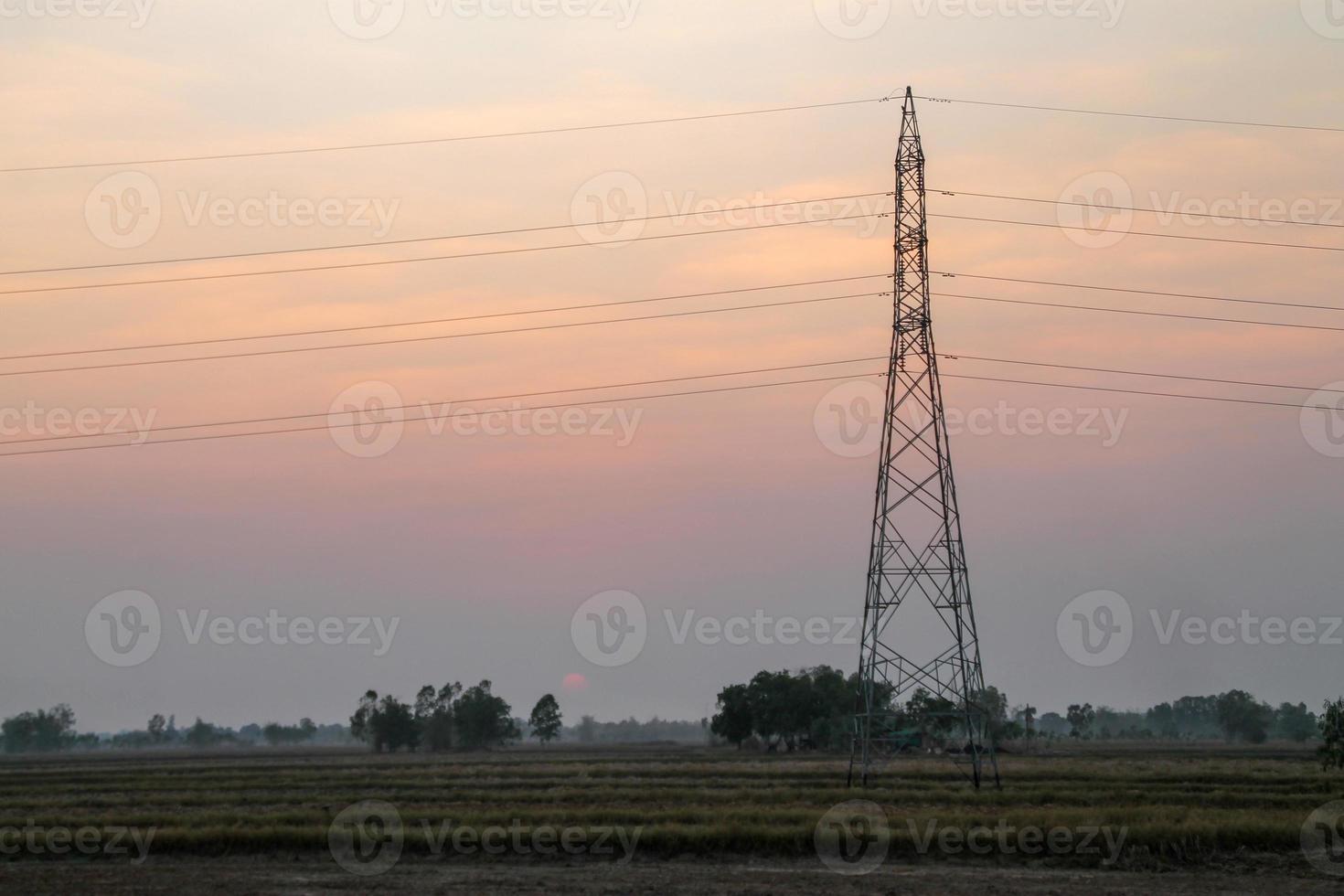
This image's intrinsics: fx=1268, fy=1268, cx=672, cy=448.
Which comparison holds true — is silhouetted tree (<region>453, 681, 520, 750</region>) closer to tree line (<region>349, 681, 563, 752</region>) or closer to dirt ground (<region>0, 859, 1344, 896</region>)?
tree line (<region>349, 681, 563, 752</region>)

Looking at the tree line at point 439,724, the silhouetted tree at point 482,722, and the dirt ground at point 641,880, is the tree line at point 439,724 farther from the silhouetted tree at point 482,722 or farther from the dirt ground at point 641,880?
the dirt ground at point 641,880

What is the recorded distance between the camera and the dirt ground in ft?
94.6

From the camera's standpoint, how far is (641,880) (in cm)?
3031

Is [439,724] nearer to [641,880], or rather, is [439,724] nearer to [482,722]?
[482,722]

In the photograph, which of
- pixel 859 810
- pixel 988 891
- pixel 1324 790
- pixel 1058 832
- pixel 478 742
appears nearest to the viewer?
pixel 988 891

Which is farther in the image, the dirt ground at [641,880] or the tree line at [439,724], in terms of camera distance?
the tree line at [439,724]

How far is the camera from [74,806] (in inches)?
2037

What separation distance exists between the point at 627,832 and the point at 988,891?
11.1m

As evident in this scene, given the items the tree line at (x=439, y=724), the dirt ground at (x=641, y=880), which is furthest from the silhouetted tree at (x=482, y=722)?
the dirt ground at (x=641, y=880)

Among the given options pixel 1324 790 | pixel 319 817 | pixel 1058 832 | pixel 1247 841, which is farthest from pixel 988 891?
pixel 1324 790

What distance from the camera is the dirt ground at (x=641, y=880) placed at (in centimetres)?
2884

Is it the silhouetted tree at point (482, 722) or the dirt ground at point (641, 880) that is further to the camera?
the silhouetted tree at point (482, 722)

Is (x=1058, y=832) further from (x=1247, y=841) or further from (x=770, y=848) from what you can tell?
(x=770, y=848)

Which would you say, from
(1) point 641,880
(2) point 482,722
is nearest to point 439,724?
(2) point 482,722
